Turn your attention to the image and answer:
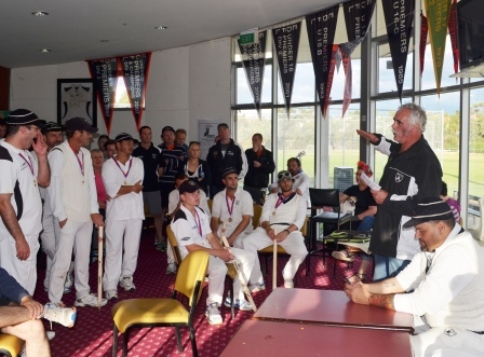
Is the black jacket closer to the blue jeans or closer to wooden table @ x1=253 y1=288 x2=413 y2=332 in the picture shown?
the blue jeans

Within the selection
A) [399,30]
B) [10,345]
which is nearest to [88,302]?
[10,345]

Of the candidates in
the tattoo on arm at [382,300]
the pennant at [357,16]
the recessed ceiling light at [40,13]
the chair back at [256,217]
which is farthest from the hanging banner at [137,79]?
the tattoo on arm at [382,300]

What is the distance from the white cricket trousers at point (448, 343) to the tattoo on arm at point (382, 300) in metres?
0.20

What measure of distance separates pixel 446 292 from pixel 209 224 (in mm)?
2941

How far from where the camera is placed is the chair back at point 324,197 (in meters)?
6.93

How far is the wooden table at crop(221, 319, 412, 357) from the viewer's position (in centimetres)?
198

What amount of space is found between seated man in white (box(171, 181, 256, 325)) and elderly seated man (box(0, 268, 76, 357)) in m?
1.73

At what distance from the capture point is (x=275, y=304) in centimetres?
255

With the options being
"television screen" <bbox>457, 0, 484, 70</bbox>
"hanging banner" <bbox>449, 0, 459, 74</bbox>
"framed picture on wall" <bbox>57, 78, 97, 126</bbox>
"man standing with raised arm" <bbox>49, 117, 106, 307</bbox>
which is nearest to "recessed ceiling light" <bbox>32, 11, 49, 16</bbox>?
"man standing with raised arm" <bbox>49, 117, 106, 307</bbox>

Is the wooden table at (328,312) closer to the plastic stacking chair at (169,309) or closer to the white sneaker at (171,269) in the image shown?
the plastic stacking chair at (169,309)

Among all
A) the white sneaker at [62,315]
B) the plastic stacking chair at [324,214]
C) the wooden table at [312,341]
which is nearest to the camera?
the wooden table at [312,341]

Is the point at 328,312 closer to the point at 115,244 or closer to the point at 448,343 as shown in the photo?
the point at 448,343

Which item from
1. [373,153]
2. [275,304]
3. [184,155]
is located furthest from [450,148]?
[275,304]

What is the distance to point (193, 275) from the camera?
3545 millimetres
